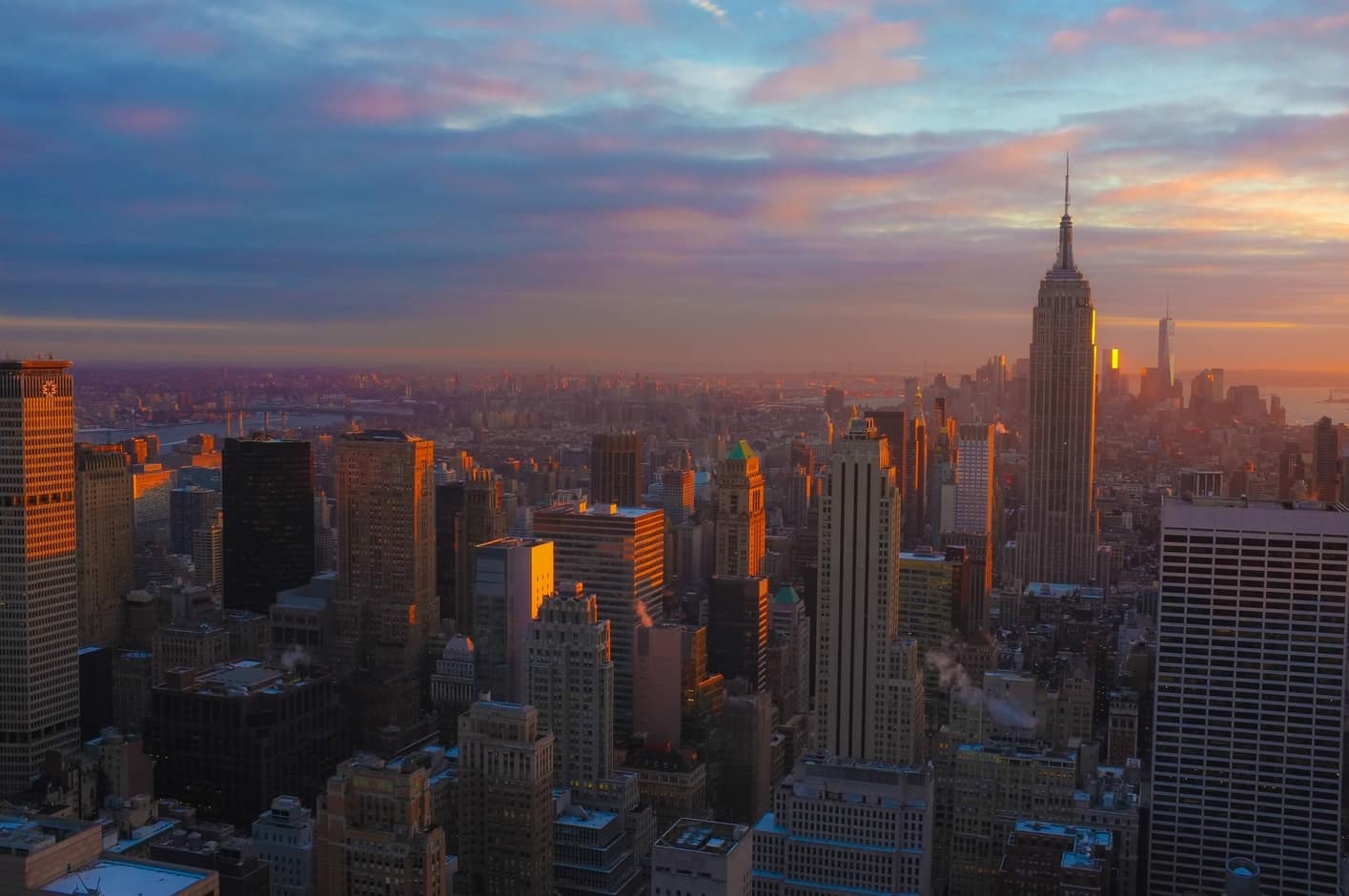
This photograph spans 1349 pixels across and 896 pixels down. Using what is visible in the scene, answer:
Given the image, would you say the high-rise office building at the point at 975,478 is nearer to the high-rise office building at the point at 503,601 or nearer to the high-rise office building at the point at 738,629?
the high-rise office building at the point at 738,629

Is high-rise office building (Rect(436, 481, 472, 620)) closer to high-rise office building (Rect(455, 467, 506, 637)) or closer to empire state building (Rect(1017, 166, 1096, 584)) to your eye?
high-rise office building (Rect(455, 467, 506, 637))

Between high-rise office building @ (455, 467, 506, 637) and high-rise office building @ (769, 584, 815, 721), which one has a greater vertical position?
high-rise office building @ (455, 467, 506, 637)

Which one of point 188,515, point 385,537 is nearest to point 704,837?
point 385,537

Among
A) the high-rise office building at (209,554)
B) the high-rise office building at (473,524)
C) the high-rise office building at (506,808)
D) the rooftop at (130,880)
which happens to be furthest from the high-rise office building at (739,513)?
the rooftop at (130,880)

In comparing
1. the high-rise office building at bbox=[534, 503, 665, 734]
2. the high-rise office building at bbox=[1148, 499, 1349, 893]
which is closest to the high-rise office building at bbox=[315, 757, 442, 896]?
the high-rise office building at bbox=[534, 503, 665, 734]

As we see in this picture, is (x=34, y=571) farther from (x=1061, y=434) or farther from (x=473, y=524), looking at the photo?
(x=1061, y=434)

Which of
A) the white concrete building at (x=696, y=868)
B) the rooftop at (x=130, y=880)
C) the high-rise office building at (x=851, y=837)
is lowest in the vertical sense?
the high-rise office building at (x=851, y=837)

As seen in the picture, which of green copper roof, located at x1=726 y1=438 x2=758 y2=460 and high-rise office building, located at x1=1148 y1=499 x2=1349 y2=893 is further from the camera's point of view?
green copper roof, located at x1=726 y1=438 x2=758 y2=460

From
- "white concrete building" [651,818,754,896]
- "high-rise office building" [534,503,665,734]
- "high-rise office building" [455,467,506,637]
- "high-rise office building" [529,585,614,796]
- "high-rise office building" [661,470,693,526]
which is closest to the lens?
"white concrete building" [651,818,754,896]
